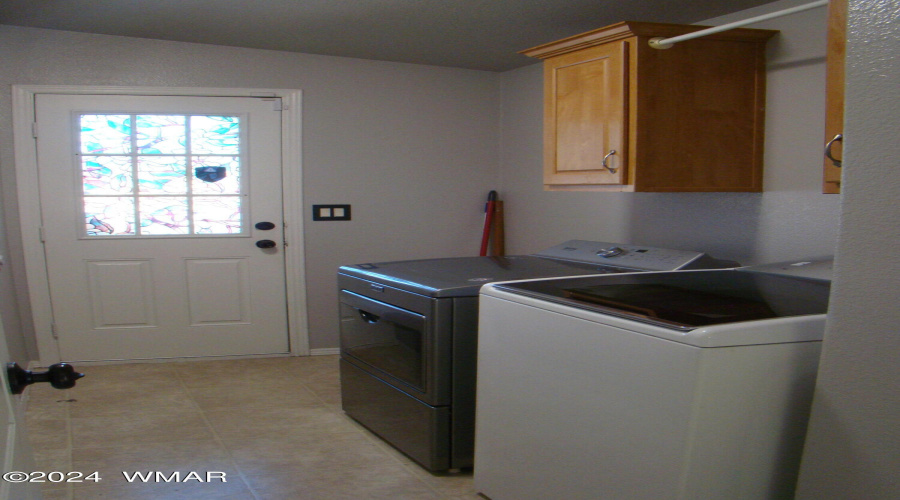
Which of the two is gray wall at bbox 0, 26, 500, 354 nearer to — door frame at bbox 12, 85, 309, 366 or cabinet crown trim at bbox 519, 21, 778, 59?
door frame at bbox 12, 85, 309, 366

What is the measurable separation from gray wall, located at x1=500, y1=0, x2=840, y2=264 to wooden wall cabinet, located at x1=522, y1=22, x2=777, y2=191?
7 cm

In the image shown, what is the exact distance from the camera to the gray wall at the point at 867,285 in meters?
1.22

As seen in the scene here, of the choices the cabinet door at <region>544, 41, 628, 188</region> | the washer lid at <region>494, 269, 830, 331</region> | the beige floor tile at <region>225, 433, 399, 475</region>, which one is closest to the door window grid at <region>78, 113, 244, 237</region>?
the beige floor tile at <region>225, 433, 399, 475</region>

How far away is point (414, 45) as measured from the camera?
362 centimetres

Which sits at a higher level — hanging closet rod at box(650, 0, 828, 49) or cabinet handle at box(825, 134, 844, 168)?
hanging closet rod at box(650, 0, 828, 49)

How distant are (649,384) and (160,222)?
3.13m

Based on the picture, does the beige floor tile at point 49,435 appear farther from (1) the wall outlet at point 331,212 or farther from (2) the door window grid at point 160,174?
(1) the wall outlet at point 331,212

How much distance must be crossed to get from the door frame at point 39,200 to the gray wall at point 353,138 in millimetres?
41

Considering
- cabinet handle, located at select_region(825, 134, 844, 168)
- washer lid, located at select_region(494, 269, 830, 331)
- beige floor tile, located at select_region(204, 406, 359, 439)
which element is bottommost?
beige floor tile, located at select_region(204, 406, 359, 439)

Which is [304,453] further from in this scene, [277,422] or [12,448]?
[12,448]

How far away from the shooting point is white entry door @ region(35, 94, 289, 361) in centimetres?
372

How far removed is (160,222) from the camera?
3.87m

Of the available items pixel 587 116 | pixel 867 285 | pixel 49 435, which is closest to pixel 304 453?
pixel 49 435

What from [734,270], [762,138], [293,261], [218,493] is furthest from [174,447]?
[762,138]
